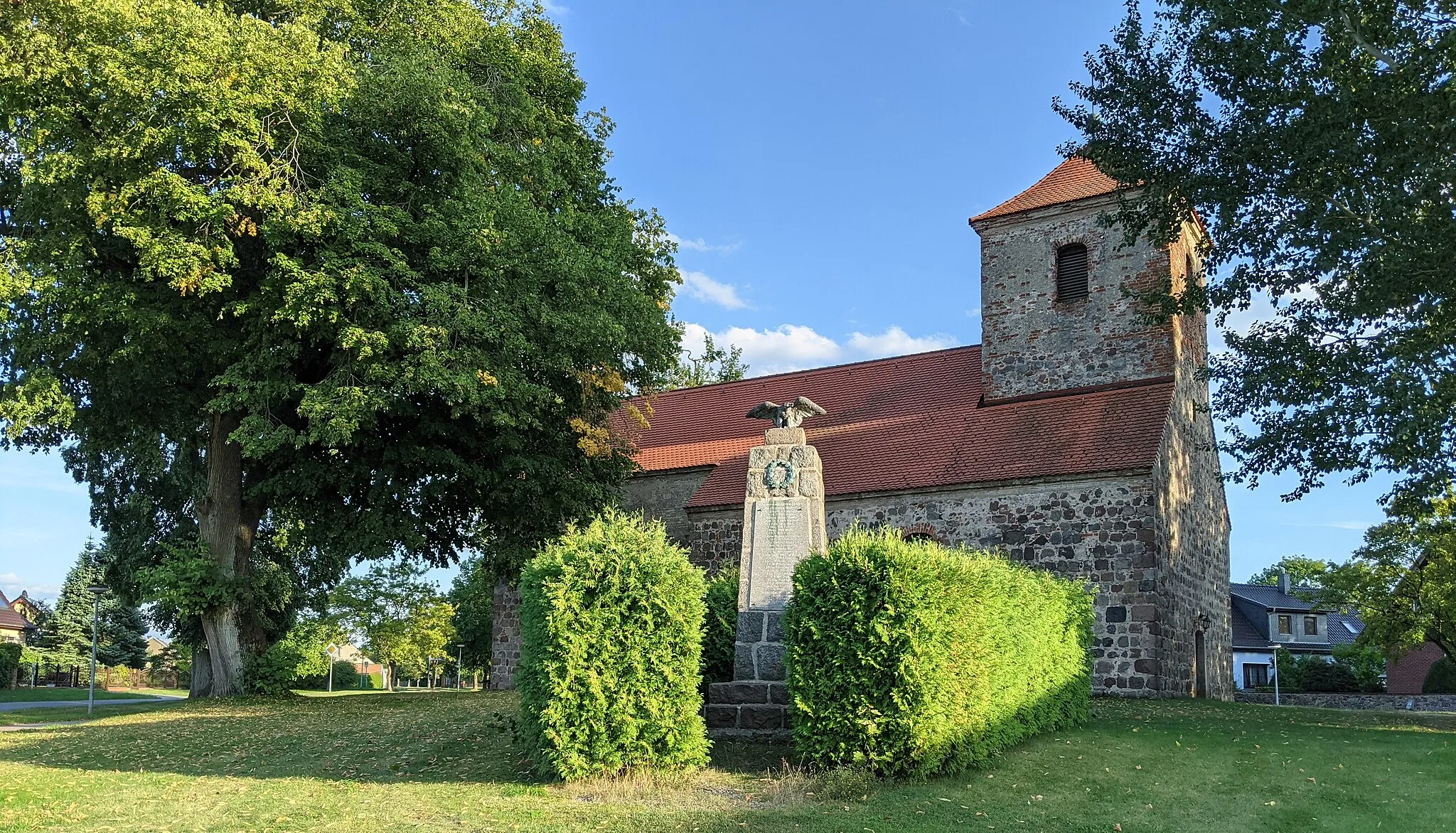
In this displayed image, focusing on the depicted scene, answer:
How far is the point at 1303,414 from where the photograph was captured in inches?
603

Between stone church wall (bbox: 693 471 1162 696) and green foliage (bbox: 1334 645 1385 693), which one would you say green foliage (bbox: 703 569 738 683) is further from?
green foliage (bbox: 1334 645 1385 693)

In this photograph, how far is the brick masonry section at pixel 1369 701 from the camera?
2860cm

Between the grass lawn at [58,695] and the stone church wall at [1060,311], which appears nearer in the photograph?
the stone church wall at [1060,311]

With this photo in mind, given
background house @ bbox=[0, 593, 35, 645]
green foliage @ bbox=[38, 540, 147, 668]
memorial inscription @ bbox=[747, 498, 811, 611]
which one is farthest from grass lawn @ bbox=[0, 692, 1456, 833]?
background house @ bbox=[0, 593, 35, 645]

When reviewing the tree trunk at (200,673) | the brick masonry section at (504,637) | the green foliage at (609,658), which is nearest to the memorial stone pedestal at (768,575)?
the green foliage at (609,658)

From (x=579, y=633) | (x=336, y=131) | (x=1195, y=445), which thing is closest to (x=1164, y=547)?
(x=1195, y=445)

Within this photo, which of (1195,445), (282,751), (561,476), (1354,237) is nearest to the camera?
(282,751)

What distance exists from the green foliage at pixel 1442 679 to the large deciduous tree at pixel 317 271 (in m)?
28.4

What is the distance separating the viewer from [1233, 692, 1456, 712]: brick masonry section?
2860 centimetres

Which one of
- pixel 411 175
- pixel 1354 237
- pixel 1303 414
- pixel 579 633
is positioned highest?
pixel 411 175

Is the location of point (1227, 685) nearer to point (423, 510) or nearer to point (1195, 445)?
point (1195, 445)

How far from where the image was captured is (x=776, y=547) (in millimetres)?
11383

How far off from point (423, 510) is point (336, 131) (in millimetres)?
7615

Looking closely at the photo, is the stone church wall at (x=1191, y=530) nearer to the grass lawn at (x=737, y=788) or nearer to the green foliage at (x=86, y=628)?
the grass lawn at (x=737, y=788)
